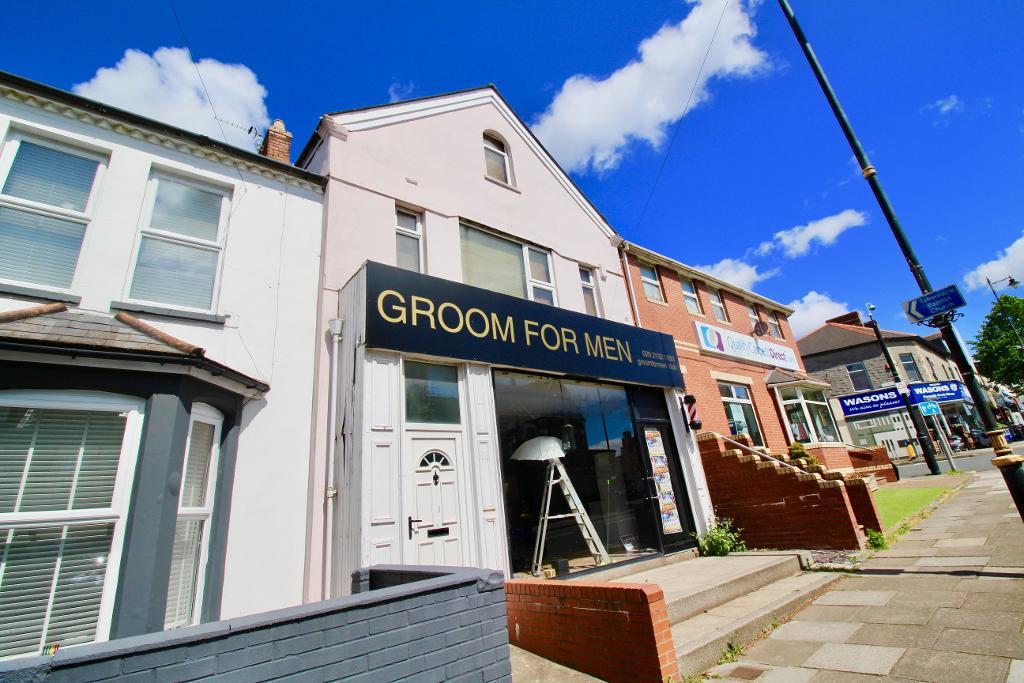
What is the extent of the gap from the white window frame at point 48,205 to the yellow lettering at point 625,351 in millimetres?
8378

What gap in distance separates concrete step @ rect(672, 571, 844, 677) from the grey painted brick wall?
2.24 meters

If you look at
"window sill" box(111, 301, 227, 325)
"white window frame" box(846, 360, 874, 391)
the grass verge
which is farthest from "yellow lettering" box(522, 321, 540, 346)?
"white window frame" box(846, 360, 874, 391)

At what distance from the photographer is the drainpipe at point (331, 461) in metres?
5.40

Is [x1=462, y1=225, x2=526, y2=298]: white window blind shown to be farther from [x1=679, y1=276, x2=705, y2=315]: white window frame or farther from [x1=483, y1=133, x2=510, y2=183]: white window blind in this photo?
[x1=679, y1=276, x2=705, y2=315]: white window frame

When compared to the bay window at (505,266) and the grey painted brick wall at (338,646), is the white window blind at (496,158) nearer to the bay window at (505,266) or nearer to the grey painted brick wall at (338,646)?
the bay window at (505,266)

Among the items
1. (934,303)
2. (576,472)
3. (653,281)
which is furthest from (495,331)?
(653,281)

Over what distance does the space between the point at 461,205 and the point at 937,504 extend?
46.5 feet

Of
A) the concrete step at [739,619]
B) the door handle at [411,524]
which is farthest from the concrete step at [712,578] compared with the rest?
the door handle at [411,524]

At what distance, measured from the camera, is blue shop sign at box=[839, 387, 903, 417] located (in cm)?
2822

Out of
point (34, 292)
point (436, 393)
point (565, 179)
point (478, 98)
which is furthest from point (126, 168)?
point (565, 179)

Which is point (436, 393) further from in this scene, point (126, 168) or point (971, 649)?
point (971, 649)

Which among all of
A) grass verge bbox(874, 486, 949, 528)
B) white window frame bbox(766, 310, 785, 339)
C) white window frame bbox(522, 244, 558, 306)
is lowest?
grass verge bbox(874, 486, 949, 528)

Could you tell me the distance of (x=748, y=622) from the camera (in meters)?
5.16

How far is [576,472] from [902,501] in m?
10.7
